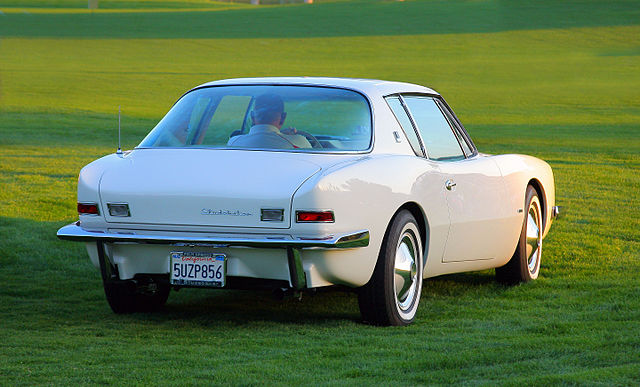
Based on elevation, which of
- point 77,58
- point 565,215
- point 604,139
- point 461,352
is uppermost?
point 461,352

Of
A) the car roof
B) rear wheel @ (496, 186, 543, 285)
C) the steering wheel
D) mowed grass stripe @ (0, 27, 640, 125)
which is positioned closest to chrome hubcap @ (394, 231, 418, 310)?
the steering wheel

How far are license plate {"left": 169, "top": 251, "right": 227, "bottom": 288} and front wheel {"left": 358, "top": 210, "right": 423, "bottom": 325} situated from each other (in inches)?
33.3

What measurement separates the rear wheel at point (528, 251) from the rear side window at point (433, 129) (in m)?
0.85

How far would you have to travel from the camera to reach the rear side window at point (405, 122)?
6926 millimetres

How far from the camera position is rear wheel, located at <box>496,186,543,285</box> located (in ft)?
26.0

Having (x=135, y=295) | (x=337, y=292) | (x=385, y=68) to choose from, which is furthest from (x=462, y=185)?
(x=385, y=68)

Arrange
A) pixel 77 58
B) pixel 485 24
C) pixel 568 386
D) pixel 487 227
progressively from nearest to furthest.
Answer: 1. pixel 568 386
2. pixel 487 227
3. pixel 77 58
4. pixel 485 24

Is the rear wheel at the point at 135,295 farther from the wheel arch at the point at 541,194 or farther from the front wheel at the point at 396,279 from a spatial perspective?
the wheel arch at the point at 541,194

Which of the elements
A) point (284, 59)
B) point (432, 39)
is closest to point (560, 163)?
point (284, 59)

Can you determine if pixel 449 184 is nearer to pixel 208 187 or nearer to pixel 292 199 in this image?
pixel 292 199

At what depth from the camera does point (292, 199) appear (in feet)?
18.9

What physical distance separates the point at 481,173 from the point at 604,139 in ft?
58.2

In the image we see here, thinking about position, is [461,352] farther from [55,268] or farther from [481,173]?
[55,268]

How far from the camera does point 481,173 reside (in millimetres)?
7402
